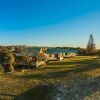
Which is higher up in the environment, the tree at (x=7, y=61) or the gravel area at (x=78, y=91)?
the tree at (x=7, y=61)

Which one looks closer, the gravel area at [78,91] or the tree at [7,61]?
the gravel area at [78,91]

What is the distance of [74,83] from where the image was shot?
91.4 feet

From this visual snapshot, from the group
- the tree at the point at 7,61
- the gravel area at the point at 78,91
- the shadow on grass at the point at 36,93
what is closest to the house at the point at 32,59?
the tree at the point at 7,61

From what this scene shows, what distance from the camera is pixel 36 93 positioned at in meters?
25.3

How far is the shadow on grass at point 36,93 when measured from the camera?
23.9 m

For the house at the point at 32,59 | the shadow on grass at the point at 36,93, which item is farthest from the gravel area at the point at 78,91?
the house at the point at 32,59

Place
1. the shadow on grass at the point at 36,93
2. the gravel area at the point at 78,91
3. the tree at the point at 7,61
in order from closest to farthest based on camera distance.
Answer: the gravel area at the point at 78,91, the shadow on grass at the point at 36,93, the tree at the point at 7,61

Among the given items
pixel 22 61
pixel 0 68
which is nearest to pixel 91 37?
Result: pixel 22 61

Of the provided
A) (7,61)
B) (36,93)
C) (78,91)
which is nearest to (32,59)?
(7,61)

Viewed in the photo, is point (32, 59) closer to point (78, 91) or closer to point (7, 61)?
point (7, 61)

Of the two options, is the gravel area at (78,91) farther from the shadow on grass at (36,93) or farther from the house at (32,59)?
the house at (32,59)

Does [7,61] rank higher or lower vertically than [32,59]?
lower

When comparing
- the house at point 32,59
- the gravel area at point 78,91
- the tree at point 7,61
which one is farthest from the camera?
the house at point 32,59

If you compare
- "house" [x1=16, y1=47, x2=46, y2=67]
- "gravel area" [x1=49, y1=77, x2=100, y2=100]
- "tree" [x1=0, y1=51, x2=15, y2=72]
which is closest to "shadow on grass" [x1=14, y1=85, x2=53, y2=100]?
"gravel area" [x1=49, y1=77, x2=100, y2=100]
